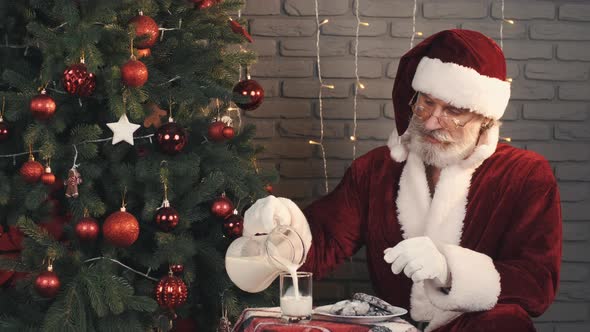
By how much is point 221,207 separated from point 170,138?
288 mm

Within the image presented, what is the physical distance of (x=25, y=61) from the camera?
2.45 m

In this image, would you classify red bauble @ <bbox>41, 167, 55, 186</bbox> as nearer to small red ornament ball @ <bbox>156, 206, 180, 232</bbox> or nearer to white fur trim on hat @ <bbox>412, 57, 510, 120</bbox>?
small red ornament ball @ <bbox>156, 206, 180, 232</bbox>

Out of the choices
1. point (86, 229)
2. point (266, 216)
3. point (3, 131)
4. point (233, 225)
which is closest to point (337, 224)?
point (233, 225)

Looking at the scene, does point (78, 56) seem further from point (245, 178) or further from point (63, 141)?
point (245, 178)

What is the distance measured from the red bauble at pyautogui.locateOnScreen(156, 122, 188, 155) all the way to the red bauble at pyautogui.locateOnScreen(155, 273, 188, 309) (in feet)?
1.21

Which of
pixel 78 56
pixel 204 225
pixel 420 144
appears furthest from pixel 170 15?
pixel 420 144

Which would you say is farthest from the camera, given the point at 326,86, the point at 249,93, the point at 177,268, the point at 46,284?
the point at 326,86

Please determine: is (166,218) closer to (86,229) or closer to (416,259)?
(86,229)

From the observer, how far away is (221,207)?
247cm

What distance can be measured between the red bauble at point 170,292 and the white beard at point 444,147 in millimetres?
830

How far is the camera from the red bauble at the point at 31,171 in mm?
2236

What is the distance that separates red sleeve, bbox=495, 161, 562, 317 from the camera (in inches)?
88.4

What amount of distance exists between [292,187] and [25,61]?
3.71 feet

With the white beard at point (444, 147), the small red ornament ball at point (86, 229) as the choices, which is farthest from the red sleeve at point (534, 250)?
the small red ornament ball at point (86, 229)
